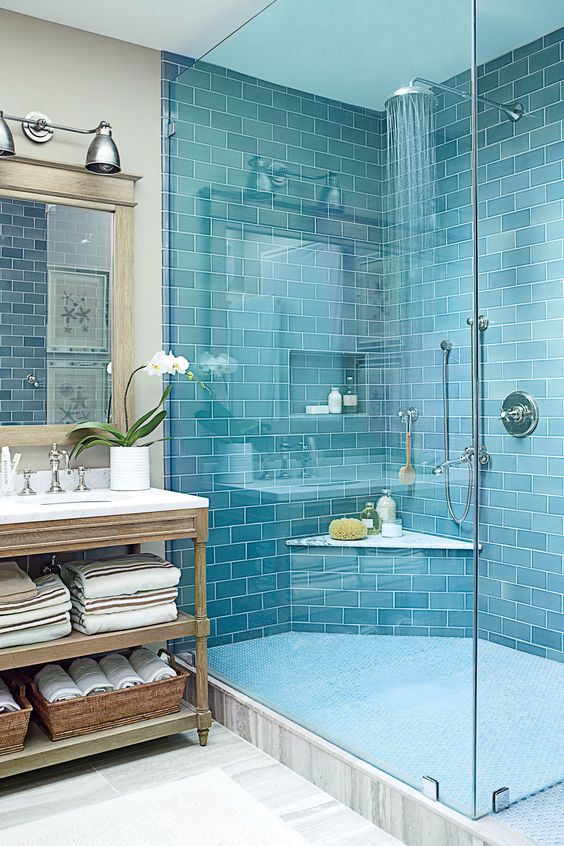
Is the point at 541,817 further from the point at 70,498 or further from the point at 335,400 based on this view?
the point at 70,498

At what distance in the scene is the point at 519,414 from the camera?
7.41ft

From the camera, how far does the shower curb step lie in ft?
6.66

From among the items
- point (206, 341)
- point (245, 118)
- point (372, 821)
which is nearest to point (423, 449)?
point (372, 821)

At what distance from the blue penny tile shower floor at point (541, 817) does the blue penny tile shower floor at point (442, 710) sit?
3 centimetres

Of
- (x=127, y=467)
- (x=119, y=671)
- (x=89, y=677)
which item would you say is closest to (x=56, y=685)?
(x=89, y=677)

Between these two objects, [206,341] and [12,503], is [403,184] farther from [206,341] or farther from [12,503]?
[12,503]

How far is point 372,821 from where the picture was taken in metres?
2.33

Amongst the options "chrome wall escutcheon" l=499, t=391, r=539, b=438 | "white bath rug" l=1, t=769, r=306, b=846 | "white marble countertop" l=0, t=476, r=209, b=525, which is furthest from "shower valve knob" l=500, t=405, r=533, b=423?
"white bath rug" l=1, t=769, r=306, b=846

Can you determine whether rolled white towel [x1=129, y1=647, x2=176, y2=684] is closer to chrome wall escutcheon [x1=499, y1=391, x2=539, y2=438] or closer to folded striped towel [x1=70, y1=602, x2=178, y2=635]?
folded striped towel [x1=70, y1=602, x2=178, y2=635]

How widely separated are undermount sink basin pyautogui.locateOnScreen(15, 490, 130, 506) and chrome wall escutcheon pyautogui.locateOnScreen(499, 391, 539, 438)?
56.1 inches

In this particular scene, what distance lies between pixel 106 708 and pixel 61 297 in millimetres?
1560

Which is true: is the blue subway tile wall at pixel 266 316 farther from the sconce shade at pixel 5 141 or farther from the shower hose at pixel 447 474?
the sconce shade at pixel 5 141

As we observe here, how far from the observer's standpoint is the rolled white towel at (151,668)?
2.87 meters

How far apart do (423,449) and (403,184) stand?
74 cm
